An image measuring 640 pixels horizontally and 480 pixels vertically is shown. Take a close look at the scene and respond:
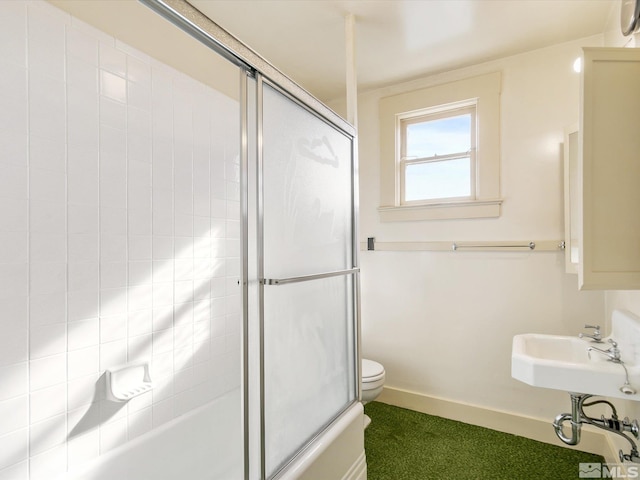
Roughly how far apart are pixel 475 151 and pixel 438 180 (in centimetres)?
30

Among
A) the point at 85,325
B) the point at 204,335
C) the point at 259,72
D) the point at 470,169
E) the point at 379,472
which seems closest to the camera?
the point at 259,72

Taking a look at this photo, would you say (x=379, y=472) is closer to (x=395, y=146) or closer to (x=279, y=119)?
(x=279, y=119)

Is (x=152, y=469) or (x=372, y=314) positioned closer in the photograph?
(x=152, y=469)

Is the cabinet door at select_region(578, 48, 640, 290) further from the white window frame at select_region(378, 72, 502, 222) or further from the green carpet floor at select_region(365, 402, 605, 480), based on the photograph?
the green carpet floor at select_region(365, 402, 605, 480)

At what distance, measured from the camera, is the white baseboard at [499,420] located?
197 centimetres

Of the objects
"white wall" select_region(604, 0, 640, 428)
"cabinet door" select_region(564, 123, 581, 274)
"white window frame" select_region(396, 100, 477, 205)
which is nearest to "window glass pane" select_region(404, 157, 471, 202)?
"white window frame" select_region(396, 100, 477, 205)

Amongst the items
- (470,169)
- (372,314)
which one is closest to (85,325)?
(372,314)

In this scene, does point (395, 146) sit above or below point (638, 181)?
above

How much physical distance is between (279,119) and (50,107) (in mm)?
882

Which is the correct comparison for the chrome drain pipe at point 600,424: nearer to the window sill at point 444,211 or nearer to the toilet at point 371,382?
the toilet at point 371,382

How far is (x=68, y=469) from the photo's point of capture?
1375mm

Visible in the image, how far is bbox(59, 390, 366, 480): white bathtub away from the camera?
4.58 feet
